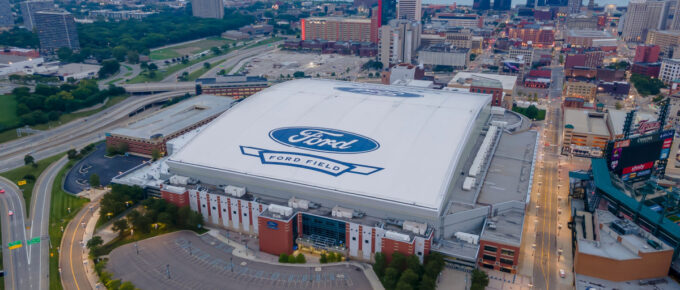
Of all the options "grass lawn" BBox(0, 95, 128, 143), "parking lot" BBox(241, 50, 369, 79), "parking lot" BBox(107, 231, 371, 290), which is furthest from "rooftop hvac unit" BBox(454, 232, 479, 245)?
"parking lot" BBox(241, 50, 369, 79)

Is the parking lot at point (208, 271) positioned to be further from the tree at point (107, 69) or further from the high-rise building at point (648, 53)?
the high-rise building at point (648, 53)

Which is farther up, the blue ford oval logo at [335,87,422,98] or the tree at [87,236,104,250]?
the blue ford oval logo at [335,87,422,98]

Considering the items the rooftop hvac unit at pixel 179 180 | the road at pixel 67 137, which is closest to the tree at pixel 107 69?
the road at pixel 67 137

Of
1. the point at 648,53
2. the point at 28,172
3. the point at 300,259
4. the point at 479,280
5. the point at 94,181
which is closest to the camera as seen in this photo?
the point at 479,280

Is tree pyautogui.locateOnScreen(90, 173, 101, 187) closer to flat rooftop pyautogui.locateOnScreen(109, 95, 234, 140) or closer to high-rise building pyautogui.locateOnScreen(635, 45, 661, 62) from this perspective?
flat rooftop pyautogui.locateOnScreen(109, 95, 234, 140)

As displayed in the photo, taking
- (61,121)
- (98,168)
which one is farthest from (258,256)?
(61,121)

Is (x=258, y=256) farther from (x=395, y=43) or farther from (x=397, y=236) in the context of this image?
(x=395, y=43)
